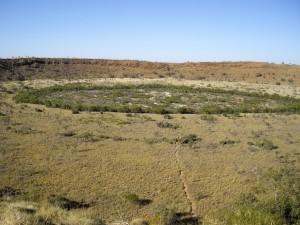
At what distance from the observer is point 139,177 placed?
18.0 metres

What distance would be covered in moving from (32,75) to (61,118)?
34675 mm

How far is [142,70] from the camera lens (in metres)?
72.8

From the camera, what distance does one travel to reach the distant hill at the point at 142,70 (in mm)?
A: 63594

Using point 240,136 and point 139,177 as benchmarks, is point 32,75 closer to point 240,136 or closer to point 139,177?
point 240,136

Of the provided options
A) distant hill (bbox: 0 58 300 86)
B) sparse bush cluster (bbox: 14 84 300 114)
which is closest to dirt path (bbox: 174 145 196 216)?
sparse bush cluster (bbox: 14 84 300 114)

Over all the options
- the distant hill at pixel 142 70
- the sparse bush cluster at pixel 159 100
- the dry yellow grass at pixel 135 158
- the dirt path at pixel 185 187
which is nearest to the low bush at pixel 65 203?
the dry yellow grass at pixel 135 158

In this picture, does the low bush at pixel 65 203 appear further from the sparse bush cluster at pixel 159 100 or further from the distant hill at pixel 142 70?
the distant hill at pixel 142 70

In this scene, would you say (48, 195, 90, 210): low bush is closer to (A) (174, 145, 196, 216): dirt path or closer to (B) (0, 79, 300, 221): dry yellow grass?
(B) (0, 79, 300, 221): dry yellow grass

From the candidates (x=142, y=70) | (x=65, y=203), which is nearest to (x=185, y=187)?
(x=65, y=203)

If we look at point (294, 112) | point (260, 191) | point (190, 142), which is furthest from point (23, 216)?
point (294, 112)

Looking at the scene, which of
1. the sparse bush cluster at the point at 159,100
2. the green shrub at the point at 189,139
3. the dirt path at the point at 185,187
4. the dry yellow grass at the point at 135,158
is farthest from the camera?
the sparse bush cluster at the point at 159,100

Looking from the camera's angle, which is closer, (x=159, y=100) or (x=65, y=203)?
(x=65, y=203)

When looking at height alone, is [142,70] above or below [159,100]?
above

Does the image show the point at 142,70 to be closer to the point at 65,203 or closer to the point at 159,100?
the point at 159,100
